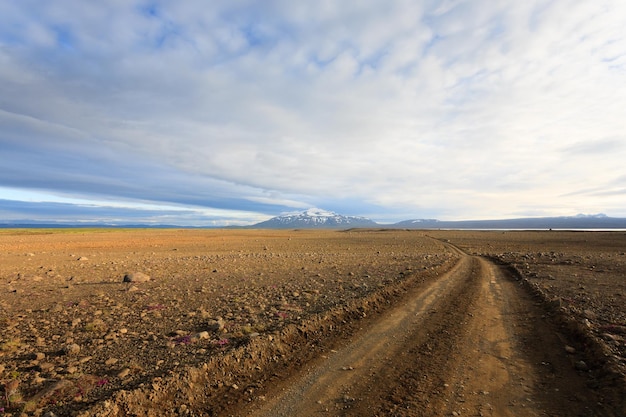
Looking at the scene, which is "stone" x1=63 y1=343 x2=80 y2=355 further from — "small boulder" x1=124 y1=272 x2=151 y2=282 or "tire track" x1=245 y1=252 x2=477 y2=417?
"small boulder" x1=124 y1=272 x2=151 y2=282

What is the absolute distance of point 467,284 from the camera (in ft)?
55.5

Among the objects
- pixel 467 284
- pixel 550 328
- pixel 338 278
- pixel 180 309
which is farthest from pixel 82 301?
pixel 467 284

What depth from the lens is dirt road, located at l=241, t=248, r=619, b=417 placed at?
572 cm

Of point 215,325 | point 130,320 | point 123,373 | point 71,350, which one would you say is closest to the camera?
point 123,373

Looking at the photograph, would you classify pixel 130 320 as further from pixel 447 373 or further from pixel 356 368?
pixel 447 373

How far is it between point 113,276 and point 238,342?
13384 millimetres

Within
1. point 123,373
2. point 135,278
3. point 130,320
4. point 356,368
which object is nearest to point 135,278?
point 135,278

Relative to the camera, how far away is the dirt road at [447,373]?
5719mm

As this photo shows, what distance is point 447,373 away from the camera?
6934mm

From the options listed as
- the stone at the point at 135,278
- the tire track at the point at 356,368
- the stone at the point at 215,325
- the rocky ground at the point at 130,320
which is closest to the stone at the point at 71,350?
the rocky ground at the point at 130,320

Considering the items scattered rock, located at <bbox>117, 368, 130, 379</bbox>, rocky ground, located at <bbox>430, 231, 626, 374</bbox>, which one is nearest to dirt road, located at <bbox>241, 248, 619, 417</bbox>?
rocky ground, located at <bbox>430, 231, 626, 374</bbox>

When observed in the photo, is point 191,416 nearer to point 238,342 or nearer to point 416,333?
point 238,342

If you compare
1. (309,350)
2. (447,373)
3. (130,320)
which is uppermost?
(130,320)

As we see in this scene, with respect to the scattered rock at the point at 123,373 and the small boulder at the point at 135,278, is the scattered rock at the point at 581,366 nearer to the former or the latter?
the scattered rock at the point at 123,373
